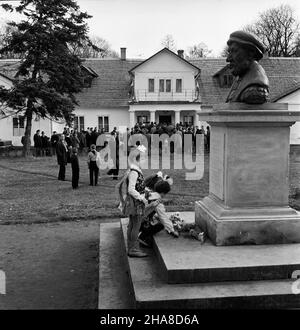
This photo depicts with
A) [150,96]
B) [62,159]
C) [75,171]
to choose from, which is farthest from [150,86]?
[75,171]

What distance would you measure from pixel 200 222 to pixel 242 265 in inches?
76.7

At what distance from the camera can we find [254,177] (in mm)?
7031

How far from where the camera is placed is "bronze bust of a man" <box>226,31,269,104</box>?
6977mm

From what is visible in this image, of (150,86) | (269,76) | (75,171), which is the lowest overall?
(75,171)

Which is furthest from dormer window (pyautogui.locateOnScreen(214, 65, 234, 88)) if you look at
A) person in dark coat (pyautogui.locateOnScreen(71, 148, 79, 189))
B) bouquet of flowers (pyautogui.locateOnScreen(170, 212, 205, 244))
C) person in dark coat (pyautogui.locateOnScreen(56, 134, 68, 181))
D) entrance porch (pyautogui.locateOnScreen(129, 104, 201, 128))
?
bouquet of flowers (pyautogui.locateOnScreen(170, 212, 205, 244))

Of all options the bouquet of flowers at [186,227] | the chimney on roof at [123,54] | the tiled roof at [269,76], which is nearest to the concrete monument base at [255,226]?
the bouquet of flowers at [186,227]

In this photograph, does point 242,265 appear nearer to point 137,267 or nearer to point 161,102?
point 137,267

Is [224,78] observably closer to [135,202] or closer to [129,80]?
[129,80]

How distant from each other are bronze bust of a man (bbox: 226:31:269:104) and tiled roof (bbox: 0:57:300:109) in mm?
33110

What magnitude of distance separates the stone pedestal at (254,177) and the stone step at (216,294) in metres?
1.09

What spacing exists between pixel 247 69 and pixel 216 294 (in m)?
3.50

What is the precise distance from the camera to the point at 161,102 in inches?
1580

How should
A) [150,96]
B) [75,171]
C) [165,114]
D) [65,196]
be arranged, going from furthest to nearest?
[165,114], [150,96], [75,171], [65,196]
